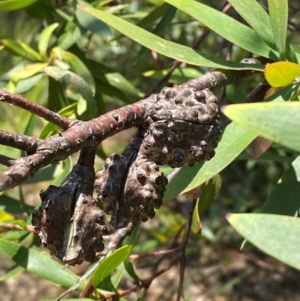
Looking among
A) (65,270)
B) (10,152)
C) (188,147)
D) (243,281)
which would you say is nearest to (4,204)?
(65,270)

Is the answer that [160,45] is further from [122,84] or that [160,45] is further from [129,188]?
[122,84]

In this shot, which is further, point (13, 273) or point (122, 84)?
point (122, 84)

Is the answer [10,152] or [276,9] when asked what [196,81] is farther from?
[10,152]

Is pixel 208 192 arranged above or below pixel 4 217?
above

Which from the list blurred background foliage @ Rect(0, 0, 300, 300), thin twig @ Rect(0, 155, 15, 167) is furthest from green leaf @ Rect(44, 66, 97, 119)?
thin twig @ Rect(0, 155, 15, 167)

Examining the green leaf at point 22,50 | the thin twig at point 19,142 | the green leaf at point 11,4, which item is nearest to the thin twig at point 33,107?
the thin twig at point 19,142

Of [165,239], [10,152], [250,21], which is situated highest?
[250,21]

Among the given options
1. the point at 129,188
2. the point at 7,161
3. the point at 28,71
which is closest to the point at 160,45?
the point at 129,188

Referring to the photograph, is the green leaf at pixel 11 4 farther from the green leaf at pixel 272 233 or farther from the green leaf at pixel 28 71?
the green leaf at pixel 272 233

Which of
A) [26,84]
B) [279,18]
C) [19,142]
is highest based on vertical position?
[279,18]
